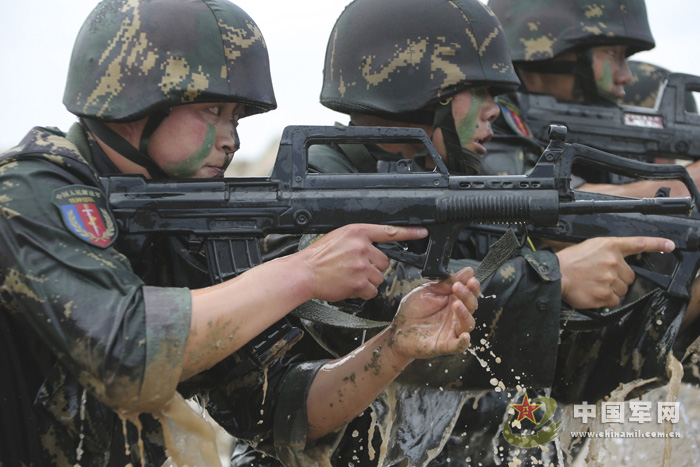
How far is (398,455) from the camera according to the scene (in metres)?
3.58

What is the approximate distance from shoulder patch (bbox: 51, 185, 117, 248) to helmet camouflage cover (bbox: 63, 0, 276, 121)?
335 millimetres

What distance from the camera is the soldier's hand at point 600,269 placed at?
3852 mm

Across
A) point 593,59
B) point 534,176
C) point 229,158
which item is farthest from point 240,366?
point 593,59

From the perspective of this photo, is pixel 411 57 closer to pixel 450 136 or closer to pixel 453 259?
pixel 450 136

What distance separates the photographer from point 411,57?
3.82m

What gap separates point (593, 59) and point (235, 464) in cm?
303

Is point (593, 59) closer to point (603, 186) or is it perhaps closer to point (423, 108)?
point (603, 186)

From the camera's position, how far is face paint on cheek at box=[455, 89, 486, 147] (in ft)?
12.6

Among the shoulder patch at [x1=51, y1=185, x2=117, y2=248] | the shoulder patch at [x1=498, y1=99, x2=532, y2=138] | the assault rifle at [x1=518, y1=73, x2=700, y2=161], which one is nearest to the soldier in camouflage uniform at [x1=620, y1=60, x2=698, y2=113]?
the assault rifle at [x1=518, y1=73, x2=700, y2=161]

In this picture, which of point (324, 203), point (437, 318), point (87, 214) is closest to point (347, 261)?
point (324, 203)

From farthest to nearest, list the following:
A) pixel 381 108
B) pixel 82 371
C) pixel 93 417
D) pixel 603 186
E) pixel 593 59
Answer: pixel 593 59 < pixel 603 186 < pixel 381 108 < pixel 93 417 < pixel 82 371

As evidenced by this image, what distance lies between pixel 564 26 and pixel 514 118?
781 mm

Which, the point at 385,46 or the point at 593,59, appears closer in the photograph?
the point at 385,46

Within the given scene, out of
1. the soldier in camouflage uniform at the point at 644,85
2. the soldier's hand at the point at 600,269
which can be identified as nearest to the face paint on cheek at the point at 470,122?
the soldier's hand at the point at 600,269
